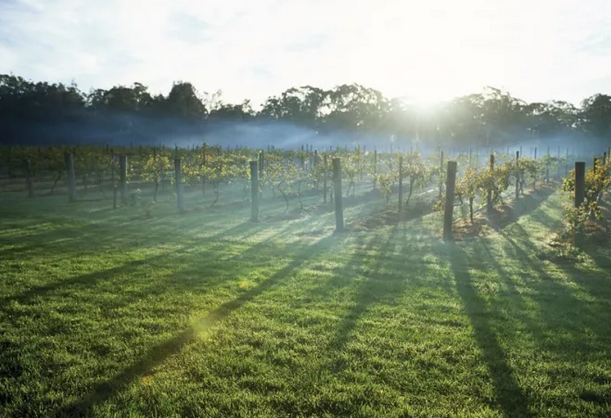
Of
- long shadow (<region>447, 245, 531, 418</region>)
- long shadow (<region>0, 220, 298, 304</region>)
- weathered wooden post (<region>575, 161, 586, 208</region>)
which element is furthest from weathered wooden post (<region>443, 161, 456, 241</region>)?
long shadow (<region>0, 220, 298, 304</region>)

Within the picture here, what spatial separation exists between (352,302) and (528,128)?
236 feet

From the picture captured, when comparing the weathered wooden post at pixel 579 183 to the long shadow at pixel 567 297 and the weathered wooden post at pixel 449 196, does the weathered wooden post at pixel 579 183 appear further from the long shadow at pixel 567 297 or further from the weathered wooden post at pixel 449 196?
the weathered wooden post at pixel 449 196

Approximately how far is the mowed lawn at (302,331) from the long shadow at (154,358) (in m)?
0.02

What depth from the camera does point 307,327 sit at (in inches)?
183

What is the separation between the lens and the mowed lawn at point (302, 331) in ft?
10.8

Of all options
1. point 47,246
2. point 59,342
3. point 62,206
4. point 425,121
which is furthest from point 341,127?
point 59,342

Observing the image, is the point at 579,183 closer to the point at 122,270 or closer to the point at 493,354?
the point at 493,354

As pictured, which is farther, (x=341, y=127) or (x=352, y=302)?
(x=341, y=127)

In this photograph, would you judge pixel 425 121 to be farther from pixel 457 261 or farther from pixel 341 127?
pixel 457 261

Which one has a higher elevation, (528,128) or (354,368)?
(528,128)

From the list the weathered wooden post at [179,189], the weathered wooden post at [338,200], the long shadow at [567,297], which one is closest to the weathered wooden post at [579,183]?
the long shadow at [567,297]

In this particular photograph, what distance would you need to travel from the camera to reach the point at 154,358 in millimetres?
3949

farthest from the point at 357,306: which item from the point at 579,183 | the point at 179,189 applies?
the point at 179,189

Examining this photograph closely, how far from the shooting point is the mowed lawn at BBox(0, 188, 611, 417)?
10.8ft
